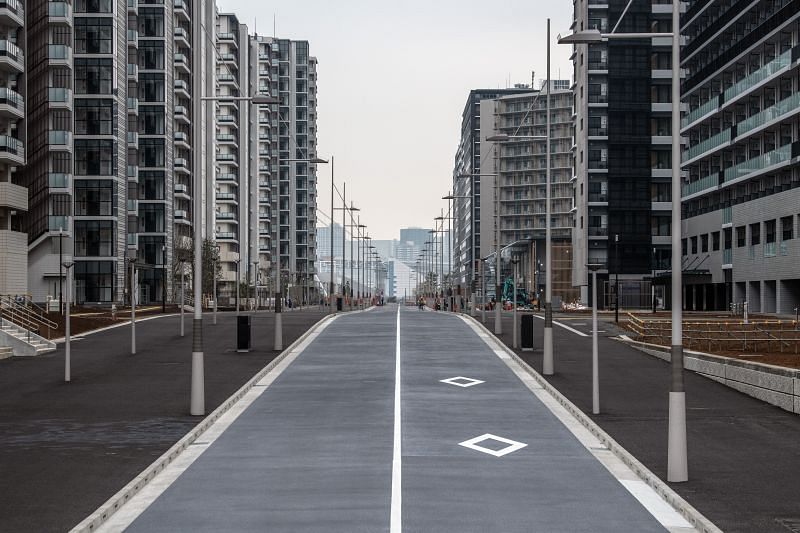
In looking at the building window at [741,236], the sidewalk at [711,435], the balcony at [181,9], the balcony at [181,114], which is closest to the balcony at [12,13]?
the sidewalk at [711,435]

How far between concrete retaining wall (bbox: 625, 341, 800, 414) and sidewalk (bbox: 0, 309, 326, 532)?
13.3 meters

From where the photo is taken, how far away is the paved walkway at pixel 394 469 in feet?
43.9

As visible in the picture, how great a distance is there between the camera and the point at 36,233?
83375 mm

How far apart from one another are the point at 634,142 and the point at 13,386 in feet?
304

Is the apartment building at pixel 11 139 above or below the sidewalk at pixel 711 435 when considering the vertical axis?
above

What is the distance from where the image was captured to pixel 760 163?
78.1 metres

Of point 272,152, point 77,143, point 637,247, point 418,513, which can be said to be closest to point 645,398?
point 418,513

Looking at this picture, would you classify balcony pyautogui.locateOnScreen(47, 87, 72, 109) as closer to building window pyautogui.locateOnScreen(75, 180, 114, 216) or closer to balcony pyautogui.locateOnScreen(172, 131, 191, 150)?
building window pyautogui.locateOnScreen(75, 180, 114, 216)

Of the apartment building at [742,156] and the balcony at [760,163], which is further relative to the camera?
the apartment building at [742,156]

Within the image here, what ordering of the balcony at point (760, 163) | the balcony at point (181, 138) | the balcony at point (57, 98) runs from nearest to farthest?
1. the balcony at point (760, 163)
2. the balcony at point (57, 98)
3. the balcony at point (181, 138)

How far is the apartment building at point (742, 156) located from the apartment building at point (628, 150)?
34.1 ft

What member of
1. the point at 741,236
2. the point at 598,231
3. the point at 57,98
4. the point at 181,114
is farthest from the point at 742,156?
the point at 181,114

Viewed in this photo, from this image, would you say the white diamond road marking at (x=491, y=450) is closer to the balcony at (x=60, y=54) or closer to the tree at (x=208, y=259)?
the balcony at (x=60, y=54)

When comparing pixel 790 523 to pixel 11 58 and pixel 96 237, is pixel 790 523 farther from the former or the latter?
pixel 96 237
